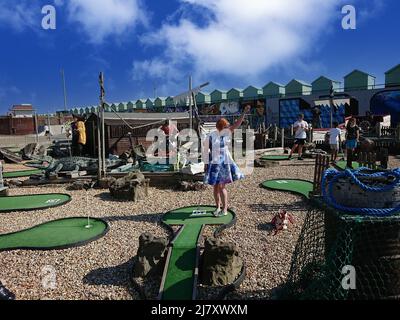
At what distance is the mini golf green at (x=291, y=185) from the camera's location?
26.2ft

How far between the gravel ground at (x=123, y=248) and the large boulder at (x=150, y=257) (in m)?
0.20

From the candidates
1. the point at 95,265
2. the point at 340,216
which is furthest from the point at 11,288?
the point at 340,216

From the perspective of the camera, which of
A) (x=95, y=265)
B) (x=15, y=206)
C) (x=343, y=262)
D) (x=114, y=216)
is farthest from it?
(x=15, y=206)

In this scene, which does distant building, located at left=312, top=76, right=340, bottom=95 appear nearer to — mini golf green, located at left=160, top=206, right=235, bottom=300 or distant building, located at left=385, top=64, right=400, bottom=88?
distant building, located at left=385, top=64, right=400, bottom=88

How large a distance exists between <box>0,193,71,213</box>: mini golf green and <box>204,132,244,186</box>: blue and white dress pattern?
11.8 ft

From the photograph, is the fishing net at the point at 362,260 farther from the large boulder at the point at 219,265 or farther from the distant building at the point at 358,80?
the distant building at the point at 358,80

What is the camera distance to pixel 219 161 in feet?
18.6

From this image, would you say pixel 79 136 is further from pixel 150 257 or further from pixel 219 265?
pixel 219 265

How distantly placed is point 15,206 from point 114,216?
240 cm

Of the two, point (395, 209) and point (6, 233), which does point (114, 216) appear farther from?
point (395, 209)

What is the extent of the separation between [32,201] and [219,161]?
4.52 m

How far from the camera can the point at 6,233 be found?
5.63 meters

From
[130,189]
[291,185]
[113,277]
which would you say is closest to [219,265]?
[113,277]

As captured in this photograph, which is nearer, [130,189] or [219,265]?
[219,265]
